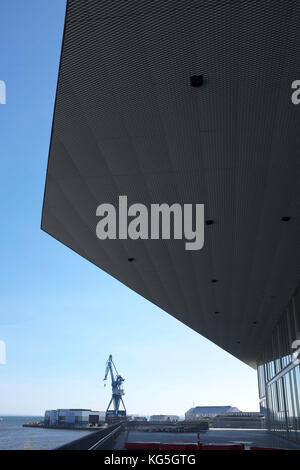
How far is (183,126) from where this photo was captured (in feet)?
22.6

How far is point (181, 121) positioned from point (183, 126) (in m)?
0.13

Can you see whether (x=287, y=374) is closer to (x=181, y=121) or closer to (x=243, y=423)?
(x=181, y=121)

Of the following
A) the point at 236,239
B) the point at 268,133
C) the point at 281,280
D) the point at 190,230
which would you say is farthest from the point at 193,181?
the point at 281,280

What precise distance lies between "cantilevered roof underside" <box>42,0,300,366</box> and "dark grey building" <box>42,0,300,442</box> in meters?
0.02

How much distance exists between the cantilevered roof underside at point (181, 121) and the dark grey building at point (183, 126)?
0.02 meters

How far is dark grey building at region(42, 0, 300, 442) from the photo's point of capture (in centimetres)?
513

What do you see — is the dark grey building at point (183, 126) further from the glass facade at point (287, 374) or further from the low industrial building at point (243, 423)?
the low industrial building at point (243, 423)

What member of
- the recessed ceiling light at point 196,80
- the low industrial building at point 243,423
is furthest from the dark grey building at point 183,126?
the low industrial building at point 243,423

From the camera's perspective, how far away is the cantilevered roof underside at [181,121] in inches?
201

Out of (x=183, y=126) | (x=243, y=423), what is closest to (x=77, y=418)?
(x=243, y=423)

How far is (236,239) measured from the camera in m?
11.8

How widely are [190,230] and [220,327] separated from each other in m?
15.3
